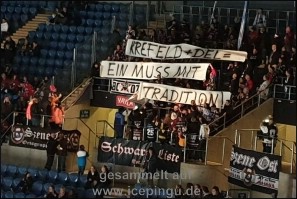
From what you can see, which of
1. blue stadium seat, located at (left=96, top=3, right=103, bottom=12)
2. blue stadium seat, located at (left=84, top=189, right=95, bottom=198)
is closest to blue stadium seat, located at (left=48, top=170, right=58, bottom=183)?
blue stadium seat, located at (left=84, top=189, right=95, bottom=198)

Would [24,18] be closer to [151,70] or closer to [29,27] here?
[29,27]

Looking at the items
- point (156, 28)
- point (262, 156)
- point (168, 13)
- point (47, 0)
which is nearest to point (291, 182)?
point (262, 156)

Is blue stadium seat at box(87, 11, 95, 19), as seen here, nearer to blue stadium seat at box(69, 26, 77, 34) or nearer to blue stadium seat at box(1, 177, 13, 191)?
blue stadium seat at box(69, 26, 77, 34)

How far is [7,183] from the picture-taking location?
14.3 m

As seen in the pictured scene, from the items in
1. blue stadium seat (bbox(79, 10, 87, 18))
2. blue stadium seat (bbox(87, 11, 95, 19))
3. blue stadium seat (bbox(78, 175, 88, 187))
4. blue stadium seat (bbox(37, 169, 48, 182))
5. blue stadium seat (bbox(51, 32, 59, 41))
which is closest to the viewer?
blue stadium seat (bbox(78, 175, 88, 187))

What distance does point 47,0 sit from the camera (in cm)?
2141

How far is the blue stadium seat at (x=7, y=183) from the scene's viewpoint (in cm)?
1417

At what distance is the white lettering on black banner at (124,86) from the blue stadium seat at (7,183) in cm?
315

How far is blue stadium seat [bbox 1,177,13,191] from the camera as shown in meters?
14.2

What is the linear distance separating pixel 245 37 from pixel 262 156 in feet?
15.1

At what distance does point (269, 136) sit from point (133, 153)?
9.60ft

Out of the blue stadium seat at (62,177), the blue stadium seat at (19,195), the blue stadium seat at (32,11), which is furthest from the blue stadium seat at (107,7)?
the blue stadium seat at (19,195)

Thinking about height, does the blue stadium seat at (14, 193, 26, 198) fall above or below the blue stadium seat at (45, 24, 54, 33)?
below

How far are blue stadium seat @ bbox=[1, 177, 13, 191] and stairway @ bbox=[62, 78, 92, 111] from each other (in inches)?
93.7
